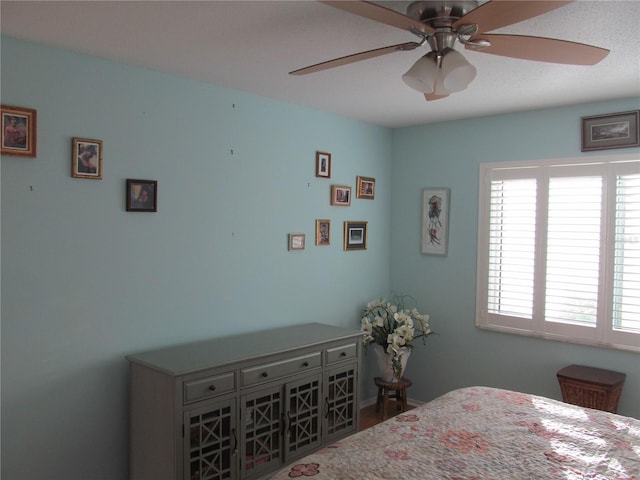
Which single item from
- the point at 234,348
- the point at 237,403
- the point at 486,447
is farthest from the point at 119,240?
the point at 486,447

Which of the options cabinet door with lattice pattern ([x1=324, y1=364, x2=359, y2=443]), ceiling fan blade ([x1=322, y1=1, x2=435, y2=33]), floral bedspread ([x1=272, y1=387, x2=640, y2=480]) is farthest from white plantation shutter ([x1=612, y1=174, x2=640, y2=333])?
ceiling fan blade ([x1=322, y1=1, x2=435, y2=33])

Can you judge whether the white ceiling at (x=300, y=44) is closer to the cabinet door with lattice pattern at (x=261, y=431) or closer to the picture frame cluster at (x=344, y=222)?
the picture frame cluster at (x=344, y=222)

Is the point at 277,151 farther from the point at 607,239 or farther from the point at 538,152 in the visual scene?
the point at 607,239

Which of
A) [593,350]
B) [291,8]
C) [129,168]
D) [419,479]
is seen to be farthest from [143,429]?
[593,350]

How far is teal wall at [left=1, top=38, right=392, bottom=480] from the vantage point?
268 cm

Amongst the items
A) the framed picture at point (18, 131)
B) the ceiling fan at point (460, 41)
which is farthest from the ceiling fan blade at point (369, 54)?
the framed picture at point (18, 131)

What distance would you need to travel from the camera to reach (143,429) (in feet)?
9.61

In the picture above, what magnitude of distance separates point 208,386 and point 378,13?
2044mm

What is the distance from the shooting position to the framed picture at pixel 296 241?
4.02 metres

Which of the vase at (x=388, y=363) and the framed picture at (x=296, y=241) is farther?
the vase at (x=388, y=363)

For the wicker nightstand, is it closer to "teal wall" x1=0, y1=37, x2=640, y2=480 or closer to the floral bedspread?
"teal wall" x1=0, y1=37, x2=640, y2=480

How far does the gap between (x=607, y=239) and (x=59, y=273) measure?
3.50 meters

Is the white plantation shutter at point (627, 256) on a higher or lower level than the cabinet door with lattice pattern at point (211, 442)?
higher

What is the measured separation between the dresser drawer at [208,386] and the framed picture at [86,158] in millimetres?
1248
